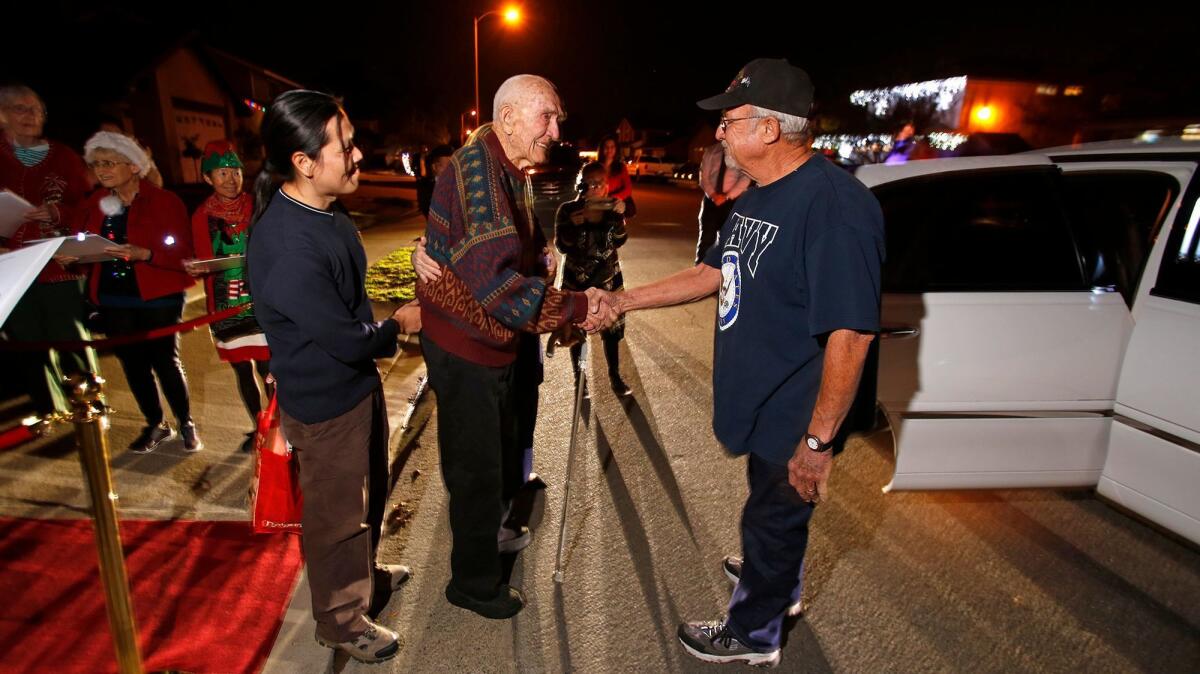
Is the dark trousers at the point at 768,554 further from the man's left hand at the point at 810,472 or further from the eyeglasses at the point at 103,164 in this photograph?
the eyeglasses at the point at 103,164

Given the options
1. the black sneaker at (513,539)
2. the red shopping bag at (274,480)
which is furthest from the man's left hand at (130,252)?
the black sneaker at (513,539)

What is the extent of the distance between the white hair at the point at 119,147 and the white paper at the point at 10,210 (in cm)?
104

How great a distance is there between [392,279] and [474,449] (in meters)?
A: 7.28

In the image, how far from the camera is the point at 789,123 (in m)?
1.98

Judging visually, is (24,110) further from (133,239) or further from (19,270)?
(19,270)

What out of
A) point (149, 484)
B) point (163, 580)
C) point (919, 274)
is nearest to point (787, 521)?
point (919, 274)

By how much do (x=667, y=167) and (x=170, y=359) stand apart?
3854 cm

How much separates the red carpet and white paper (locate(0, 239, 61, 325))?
1.67 metres

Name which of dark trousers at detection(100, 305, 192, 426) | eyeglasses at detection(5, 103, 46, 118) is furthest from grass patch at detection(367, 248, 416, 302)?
eyeglasses at detection(5, 103, 46, 118)

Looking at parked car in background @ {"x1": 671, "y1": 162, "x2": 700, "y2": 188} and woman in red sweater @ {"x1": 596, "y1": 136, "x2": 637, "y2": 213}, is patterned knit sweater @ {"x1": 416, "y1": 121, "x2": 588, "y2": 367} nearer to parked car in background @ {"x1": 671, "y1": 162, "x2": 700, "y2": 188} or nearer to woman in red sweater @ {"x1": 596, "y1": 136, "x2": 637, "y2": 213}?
woman in red sweater @ {"x1": 596, "y1": 136, "x2": 637, "y2": 213}

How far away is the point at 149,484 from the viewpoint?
11.8ft

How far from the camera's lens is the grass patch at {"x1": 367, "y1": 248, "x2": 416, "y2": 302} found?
8023mm

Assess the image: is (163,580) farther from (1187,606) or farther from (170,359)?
(1187,606)

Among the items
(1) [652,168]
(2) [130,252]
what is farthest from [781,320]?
(1) [652,168]
